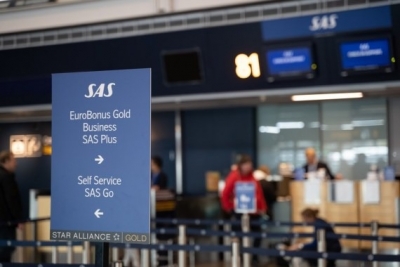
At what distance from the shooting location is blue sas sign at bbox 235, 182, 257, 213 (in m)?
10.6

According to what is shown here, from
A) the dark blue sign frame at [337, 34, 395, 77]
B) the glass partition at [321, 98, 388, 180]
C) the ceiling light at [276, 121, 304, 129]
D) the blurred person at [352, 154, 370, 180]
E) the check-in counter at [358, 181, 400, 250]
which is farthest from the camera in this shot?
the ceiling light at [276, 121, 304, 129]

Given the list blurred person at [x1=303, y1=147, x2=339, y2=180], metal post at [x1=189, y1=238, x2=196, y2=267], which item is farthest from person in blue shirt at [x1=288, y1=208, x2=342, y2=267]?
blurred person at [x1=303, y1=147, x2=339, y2=180]

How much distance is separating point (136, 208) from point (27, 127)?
36.8ft

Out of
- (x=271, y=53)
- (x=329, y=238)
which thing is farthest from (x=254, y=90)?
(x=329, y=238)

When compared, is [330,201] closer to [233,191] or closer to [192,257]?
[233,191]

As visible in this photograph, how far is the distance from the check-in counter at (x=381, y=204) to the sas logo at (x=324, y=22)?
3257mm

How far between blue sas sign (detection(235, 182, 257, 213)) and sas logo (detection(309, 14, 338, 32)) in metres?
2.43

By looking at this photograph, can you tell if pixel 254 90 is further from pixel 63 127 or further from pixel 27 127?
pixel 27 127

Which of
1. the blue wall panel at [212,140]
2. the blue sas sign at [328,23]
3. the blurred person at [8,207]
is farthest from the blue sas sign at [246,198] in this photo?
the blue wall panel at [212,140]

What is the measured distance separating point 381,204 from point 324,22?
11.7 feet

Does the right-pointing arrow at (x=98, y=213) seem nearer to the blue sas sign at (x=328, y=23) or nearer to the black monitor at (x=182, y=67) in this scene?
the blue sas sign at (x=328, y=23)

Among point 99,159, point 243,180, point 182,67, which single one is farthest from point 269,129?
point 99,159

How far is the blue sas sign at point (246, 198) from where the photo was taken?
1058 cm

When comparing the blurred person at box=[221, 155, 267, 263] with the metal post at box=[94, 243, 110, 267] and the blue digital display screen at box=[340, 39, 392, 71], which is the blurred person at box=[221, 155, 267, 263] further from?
the metal post at box=[94, 243, 110, 267]
